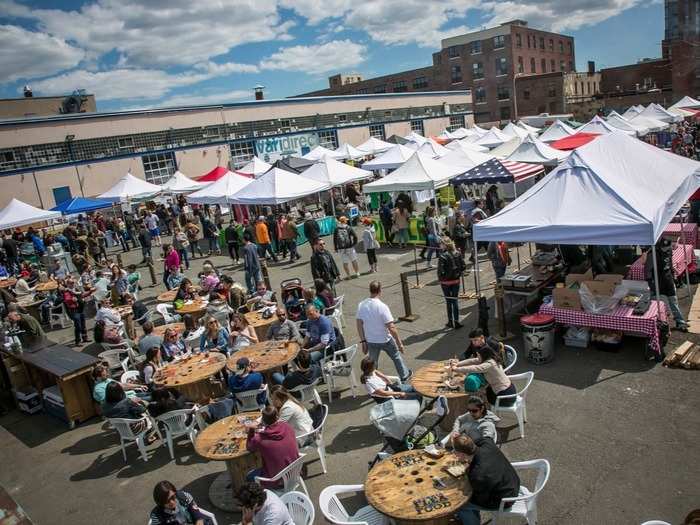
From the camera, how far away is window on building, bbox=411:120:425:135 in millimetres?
54722

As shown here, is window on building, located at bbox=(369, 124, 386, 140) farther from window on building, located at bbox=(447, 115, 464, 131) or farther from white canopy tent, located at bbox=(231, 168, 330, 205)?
white canopy tent, located at bbox=(231, 168, 330, 205)

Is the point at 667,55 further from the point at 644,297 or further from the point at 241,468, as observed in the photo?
the point at 241,468

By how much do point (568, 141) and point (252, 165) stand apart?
51.0 ft

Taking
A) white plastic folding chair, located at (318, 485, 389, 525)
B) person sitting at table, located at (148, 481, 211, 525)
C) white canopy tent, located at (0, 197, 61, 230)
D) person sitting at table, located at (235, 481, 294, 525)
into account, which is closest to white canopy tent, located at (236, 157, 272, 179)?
white canopy tent, located at (0, 197, 61, 230)

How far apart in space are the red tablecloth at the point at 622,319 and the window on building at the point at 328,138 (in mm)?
39082

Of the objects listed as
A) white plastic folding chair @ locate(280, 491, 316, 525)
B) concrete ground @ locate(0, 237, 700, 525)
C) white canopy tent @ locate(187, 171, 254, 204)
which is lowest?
concrete ground @ locate(0, 237, 700, 525)

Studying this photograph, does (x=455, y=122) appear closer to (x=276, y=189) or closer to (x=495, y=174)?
(x=276, y=189)

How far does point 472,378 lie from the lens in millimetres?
6484

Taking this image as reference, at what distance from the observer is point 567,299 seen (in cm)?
859

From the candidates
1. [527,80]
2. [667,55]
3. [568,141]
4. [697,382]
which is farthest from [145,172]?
[667,55]

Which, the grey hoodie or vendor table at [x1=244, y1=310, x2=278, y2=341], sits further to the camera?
vendor table at [x1=244, y1=310, x2=278, y2=341]

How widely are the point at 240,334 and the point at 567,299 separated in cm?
574

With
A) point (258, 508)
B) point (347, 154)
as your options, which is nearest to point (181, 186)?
point (347, 154)

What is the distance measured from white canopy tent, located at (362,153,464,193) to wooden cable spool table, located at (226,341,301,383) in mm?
9040
